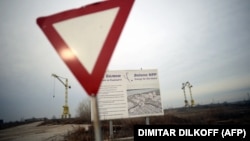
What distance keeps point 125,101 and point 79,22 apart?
6.59 m

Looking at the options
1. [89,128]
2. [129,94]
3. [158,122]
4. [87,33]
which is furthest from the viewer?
[158,122]

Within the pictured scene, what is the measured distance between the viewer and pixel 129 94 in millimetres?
8438

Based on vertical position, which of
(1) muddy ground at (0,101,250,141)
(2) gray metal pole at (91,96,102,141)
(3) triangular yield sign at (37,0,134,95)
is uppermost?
(3) triangular yield sign at (37,0,134,95)

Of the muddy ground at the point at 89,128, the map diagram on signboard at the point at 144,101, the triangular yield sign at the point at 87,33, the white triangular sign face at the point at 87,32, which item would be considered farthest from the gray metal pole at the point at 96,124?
the muddy ground at the point at 89,128

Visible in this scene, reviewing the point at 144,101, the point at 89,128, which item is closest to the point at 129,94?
the point at 144,101

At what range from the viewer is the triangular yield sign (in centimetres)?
185

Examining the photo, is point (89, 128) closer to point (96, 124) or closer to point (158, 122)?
point (158, 122)

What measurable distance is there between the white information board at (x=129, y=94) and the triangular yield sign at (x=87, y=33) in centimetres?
600

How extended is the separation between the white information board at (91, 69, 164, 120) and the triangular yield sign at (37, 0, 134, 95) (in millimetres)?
6002

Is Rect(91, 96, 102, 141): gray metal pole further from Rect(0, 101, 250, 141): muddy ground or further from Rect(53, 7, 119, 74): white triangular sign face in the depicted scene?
Rect(0, 101, 250, 141): muddy ground

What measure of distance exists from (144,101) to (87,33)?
22.9ft

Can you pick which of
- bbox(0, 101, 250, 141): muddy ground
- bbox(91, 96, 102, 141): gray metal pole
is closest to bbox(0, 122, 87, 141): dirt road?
bbox(0, 101, 250, 141): muddy ground

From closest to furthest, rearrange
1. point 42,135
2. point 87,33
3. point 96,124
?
point 96,124
point 87,33
point 42,135

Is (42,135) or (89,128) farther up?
(89,128)
